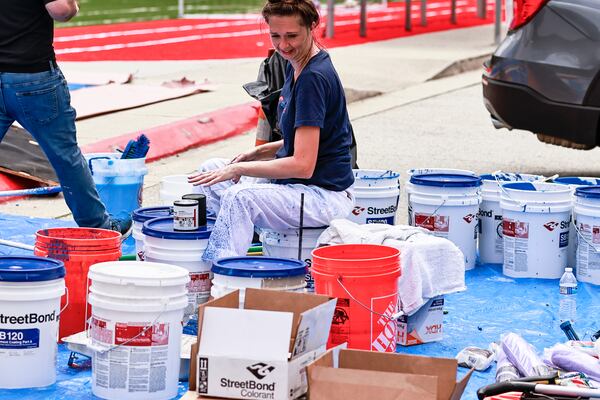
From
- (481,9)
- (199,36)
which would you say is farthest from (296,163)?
(481,9)

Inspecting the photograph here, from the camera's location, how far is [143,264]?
5.35 meters

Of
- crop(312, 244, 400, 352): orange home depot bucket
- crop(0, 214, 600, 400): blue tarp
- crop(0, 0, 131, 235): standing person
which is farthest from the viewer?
crop(0, 0, 131, 235): standing person

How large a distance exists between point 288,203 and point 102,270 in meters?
1.31

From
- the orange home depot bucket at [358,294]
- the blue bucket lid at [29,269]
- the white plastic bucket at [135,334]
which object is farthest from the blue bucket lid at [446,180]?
the blue bucket lid at [29,269]

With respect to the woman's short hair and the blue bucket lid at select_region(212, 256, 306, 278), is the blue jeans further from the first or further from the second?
the blue bucket lid at select_region(212, 256, 306, 278)

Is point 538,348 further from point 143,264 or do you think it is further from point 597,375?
point 143,264

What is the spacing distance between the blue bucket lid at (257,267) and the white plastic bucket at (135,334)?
320 millimetres

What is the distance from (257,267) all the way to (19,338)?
1056 mm

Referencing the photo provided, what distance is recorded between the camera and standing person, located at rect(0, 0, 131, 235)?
21.8 ft

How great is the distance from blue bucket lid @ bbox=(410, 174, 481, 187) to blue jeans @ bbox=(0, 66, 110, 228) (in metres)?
1.87

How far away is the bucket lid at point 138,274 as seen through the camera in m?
5.05

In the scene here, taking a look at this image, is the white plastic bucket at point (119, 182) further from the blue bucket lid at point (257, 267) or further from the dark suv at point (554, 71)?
the dark suv at point (554, 71)

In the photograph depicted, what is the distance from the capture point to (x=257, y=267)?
549 centimetres

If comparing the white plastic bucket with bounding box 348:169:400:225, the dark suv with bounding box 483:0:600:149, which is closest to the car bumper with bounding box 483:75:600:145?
the dark suv with bounding box 483:0:600:149
